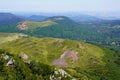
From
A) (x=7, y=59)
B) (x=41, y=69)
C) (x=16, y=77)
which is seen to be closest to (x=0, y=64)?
(x=7, y=59)

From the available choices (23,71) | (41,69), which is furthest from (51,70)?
(23,71)

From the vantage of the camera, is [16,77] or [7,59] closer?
[16,77]

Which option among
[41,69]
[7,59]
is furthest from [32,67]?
[7,59]

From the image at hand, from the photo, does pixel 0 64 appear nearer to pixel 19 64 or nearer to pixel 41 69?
pixel 19 64

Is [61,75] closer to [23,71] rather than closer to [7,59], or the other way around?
[23,71]

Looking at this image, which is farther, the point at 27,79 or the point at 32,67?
the point at 32,67

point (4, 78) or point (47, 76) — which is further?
point (47, 76)

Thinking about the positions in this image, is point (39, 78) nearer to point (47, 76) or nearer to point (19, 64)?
point (47, 76)

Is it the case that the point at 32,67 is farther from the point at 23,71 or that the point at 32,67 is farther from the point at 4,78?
the point at 4,78
